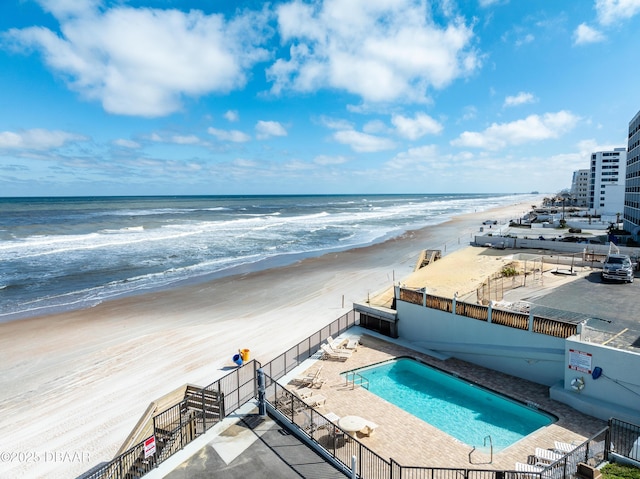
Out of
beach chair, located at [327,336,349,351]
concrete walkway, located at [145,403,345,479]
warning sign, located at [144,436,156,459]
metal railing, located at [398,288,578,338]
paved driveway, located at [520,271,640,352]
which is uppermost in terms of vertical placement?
metal railing, located at [398,288,578,338]

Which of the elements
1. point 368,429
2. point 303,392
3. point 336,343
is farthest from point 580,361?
point 336,343

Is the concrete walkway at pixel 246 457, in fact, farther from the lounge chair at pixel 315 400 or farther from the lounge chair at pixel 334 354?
the lounge chair at pixel 334 354

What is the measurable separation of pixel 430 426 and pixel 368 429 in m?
2.28

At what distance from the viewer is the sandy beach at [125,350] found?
13.8 m

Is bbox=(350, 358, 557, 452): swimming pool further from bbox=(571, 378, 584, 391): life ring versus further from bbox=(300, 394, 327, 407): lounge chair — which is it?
bbox=(300, 394, 327, 407): lounge chair

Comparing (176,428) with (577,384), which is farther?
(577,384)

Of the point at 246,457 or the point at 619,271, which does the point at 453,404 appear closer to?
the point at 246,457

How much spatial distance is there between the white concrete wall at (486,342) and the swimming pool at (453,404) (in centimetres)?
192

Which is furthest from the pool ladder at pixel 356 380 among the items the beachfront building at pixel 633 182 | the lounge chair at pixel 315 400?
the beachfront building at pixel 633 182

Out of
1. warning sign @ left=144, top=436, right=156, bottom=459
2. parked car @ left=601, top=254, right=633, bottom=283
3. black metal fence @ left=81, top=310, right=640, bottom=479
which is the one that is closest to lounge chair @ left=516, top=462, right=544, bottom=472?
black metal fence @ left=81, top=310, right=640, bottom=479

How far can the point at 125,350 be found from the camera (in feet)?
68.9

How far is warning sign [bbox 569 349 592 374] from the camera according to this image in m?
13.5

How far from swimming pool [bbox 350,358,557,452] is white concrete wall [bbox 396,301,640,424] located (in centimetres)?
167

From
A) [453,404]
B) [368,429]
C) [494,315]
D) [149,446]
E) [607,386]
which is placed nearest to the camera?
[149,446]
